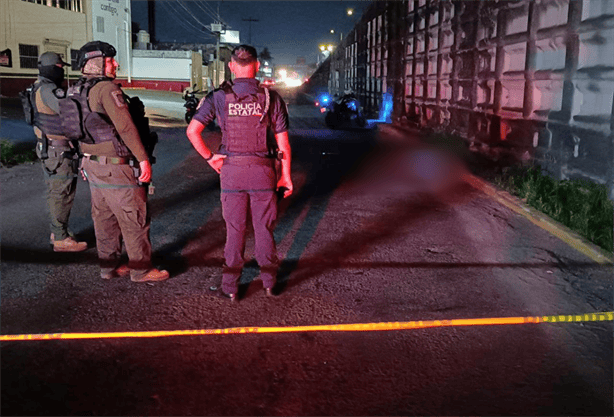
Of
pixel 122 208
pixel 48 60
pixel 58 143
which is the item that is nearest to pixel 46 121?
pixel 58 143

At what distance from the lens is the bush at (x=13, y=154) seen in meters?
10.8

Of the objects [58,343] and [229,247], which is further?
[229,247]

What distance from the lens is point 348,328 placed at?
4000 millimetres

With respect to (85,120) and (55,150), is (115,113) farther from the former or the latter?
(55,150)

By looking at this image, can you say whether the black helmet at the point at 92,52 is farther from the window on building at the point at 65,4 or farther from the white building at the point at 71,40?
the window on building at the point at 65,4

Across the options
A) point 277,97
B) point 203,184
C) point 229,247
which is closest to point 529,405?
point 229,247

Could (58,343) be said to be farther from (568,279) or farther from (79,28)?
(79,28)

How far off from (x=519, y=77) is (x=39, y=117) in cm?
823

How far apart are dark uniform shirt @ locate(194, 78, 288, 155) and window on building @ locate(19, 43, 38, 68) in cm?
2909

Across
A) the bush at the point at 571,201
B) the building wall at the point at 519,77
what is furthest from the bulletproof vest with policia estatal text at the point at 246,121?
the building wall at the point at 519,77

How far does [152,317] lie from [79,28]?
115 feet

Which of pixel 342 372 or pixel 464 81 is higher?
pixel 464 81

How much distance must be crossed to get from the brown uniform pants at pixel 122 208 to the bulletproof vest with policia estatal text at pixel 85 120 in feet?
0.66

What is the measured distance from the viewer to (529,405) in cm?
306
